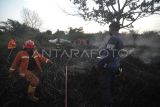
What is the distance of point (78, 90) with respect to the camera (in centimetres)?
643

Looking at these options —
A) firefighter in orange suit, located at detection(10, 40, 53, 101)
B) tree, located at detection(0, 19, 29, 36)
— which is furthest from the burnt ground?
tree, located at detection(0, 19, 29, 36)

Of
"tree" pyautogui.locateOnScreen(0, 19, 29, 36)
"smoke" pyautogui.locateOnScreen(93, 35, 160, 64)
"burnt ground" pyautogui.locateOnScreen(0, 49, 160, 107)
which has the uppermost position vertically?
"tree" pyautogui.locateOnScreen(0, 19, 29, 36)

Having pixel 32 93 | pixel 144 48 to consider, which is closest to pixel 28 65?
pixel 32 93

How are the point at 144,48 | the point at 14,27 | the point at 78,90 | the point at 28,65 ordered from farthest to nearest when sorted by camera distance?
the point at 14,27, the point at 144,48, the point at 78,90, the point at 28,65

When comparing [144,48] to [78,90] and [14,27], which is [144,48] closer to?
[78,90]

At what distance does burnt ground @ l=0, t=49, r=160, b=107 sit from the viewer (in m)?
5.92

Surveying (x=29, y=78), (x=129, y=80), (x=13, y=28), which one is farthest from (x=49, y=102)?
(x=13, y=28)

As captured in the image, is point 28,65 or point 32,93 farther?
point 28,65

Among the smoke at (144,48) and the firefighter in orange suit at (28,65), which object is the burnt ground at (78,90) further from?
the smoke at (144,48)

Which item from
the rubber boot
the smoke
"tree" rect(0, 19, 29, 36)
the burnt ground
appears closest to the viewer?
the rubber boot

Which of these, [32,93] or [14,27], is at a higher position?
[14,27]

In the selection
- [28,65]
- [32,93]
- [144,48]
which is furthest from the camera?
[144,48]

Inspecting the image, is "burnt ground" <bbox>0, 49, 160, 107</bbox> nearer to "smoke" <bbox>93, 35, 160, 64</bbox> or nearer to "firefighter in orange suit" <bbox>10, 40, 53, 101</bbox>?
"firefighter in orange suit" <bbox>10, 40, 53, 101</bbox>

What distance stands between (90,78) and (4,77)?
331 cm
